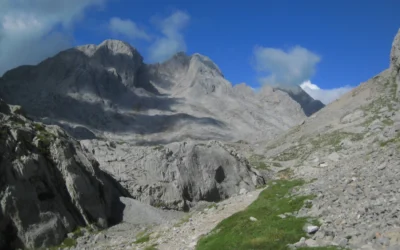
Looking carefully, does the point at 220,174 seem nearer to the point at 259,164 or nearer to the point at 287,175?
the point at 287,175

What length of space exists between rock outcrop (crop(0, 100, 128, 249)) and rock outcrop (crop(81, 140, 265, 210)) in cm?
796

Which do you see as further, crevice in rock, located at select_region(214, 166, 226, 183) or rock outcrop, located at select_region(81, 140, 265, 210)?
crevice in rock, located at select_region(214, 166, 226, 183)

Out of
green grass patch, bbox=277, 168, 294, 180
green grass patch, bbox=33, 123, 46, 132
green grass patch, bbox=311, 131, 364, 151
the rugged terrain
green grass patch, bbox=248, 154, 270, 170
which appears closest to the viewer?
the rugged terrain

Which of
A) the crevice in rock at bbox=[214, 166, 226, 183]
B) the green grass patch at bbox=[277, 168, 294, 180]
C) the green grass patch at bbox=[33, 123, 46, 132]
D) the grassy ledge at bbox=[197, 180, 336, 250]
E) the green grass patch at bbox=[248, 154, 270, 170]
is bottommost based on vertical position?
the grassy ledge at bbox=[197, 180, 336, 250]

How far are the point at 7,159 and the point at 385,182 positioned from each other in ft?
135

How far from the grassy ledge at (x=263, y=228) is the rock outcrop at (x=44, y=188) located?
958 inches

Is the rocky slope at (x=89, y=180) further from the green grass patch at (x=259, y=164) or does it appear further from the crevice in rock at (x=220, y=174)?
the green grass patch at (x=259, y=164)

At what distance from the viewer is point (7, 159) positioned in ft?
157

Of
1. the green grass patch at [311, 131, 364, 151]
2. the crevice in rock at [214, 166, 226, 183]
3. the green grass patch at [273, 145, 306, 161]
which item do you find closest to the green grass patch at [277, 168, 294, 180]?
the crevice in rock at [214, 166, 226, 183]

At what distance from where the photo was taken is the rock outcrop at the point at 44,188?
43938 millimetres

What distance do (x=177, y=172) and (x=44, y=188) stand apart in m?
27.6

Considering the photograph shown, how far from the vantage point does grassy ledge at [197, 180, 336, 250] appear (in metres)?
23.1

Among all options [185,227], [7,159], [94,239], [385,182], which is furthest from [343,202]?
[7,159]

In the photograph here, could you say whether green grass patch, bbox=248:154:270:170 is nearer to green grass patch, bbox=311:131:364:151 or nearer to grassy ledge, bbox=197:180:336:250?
green grass patch, bbox=311:131:364:151
